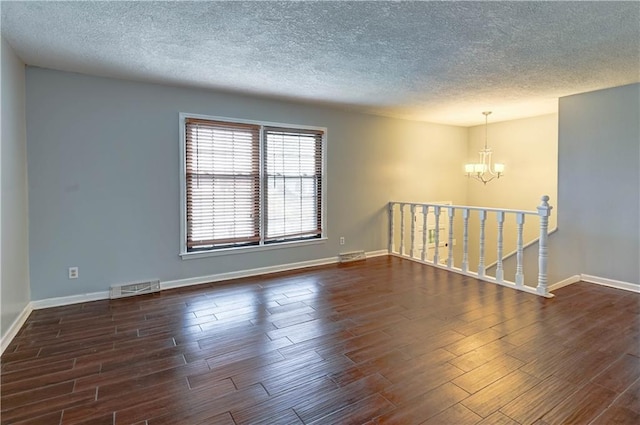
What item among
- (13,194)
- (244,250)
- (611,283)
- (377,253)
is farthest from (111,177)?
(611,283)

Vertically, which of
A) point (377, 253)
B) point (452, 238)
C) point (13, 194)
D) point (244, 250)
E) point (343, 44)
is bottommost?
point (377, 253)

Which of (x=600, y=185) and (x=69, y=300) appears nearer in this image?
(x=69, y=300)

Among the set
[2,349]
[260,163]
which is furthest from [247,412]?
[260,163]

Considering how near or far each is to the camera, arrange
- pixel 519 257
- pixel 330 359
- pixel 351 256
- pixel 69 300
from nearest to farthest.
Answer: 1. pixel 330 359
2. pixel 69 300
3. pixel 519 257
4. pixel 351 256

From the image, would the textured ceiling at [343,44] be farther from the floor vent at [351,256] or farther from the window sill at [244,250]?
the floor vent at [351,256]

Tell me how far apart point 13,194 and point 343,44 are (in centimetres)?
303

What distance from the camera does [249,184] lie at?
4504mm

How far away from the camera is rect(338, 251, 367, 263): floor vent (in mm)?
5363

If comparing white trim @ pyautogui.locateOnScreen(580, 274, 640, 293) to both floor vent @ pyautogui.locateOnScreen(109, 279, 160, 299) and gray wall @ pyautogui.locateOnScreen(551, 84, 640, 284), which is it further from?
floor vent @ pyautogui.locateOnScreen(109, 279, 160, 299)

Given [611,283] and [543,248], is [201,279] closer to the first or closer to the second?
[543,248]

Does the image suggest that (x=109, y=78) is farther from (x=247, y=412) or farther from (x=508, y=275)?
(x=508, y=275)

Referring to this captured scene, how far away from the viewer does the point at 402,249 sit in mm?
5773

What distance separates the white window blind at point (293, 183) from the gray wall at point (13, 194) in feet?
8.26

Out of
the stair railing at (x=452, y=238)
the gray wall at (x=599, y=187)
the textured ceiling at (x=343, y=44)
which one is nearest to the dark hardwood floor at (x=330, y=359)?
the stair railing at (x=452, y=238)
